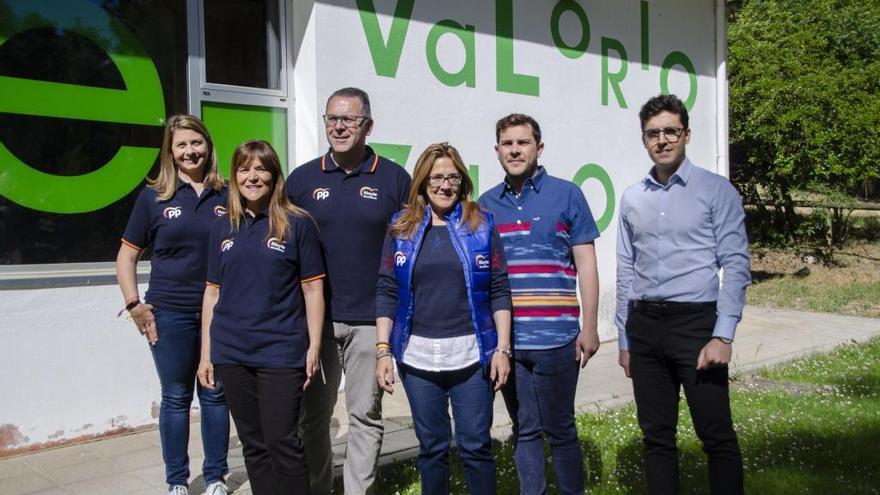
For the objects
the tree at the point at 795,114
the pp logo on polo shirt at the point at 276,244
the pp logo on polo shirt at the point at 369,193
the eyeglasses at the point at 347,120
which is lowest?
the pp logo on polo shirt at the point at 276,244

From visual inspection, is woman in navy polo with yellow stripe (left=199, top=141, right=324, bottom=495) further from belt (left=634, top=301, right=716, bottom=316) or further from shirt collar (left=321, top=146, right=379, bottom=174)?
belt (left=634, top=301, right=716, bottom=316)

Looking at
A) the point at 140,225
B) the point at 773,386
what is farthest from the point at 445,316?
the point at 773,386

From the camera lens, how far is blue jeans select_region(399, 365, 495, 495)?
3400mm

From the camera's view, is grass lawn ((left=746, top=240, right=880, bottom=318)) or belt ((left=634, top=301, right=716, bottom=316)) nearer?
belt ((left=634, top=301, right=716, bottom=316))

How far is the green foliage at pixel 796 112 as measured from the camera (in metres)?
13.4

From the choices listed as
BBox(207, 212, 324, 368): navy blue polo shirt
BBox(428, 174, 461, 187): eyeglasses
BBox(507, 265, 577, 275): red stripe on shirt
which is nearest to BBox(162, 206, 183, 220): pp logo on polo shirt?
BBox(207, 212, 324, 368): navy blue polo shirt

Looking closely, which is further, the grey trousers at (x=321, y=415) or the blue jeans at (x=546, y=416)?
the grey trousers at (x=321, y=415)

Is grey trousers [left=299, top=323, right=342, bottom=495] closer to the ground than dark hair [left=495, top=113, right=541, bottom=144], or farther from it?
closer to the ground

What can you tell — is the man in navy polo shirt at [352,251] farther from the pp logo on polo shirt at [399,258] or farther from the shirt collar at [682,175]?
the shirt collar at [682,175]

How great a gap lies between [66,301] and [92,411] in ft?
2.49

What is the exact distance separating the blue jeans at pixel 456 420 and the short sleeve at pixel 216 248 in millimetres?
920

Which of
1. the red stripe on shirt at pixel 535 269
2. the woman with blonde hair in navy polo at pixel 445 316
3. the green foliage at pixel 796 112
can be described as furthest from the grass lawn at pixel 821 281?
the woman with blonde hair in navy polo at pixel 445 316

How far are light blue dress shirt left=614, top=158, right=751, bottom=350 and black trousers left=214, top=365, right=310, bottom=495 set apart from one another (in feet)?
5.36

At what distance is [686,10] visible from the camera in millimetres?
9391
